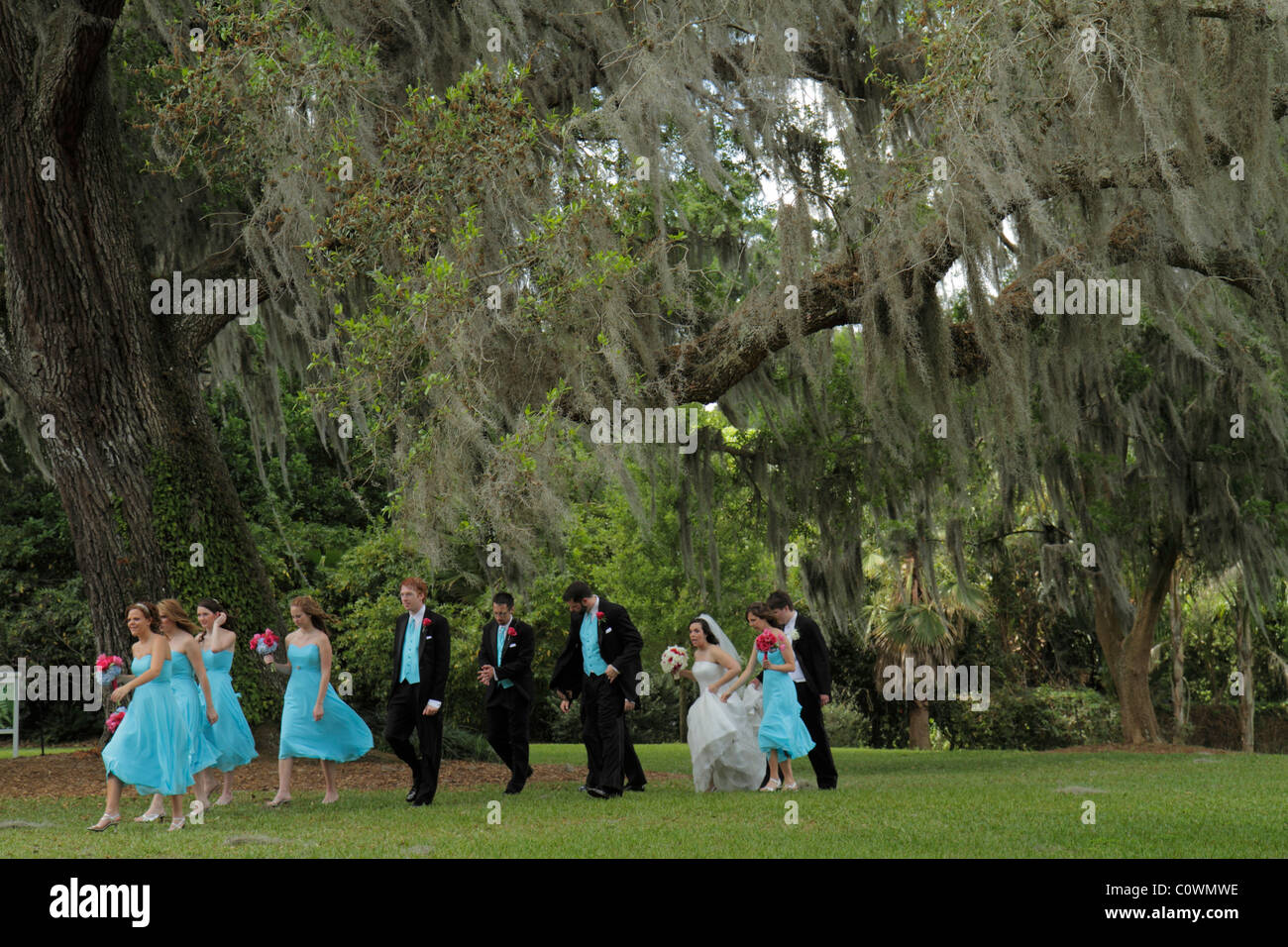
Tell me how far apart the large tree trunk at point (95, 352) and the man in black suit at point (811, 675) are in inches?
196

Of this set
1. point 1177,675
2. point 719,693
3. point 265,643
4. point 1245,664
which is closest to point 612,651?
point 719,693

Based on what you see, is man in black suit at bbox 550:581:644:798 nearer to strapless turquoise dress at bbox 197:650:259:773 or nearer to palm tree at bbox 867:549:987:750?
strapless turquoise dress at bbox 197:650:259:773

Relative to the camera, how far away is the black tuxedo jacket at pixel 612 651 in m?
9.22

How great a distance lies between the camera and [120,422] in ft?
36.0

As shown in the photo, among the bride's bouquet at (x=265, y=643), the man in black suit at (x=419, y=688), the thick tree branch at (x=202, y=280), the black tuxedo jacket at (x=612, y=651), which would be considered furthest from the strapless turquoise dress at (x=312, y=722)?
the thick tree branch at (x=202, y=280)

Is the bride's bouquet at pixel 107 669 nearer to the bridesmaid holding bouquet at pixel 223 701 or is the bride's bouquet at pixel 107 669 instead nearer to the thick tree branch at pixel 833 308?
the bridesmaid holding bouquet at pixel 223 701

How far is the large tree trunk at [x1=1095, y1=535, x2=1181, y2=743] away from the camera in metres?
17.7

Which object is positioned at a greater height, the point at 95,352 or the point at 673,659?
the point at 95,352

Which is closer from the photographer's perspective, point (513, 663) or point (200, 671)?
point (200, 671)

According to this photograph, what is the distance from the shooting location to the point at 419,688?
8.96 metres

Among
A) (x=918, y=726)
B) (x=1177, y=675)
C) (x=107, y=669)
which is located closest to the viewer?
(x=107, y=669)

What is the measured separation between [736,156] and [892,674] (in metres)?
13.7

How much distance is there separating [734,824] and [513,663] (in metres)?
2.83

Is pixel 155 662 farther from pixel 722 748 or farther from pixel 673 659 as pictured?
pixel 722 748
